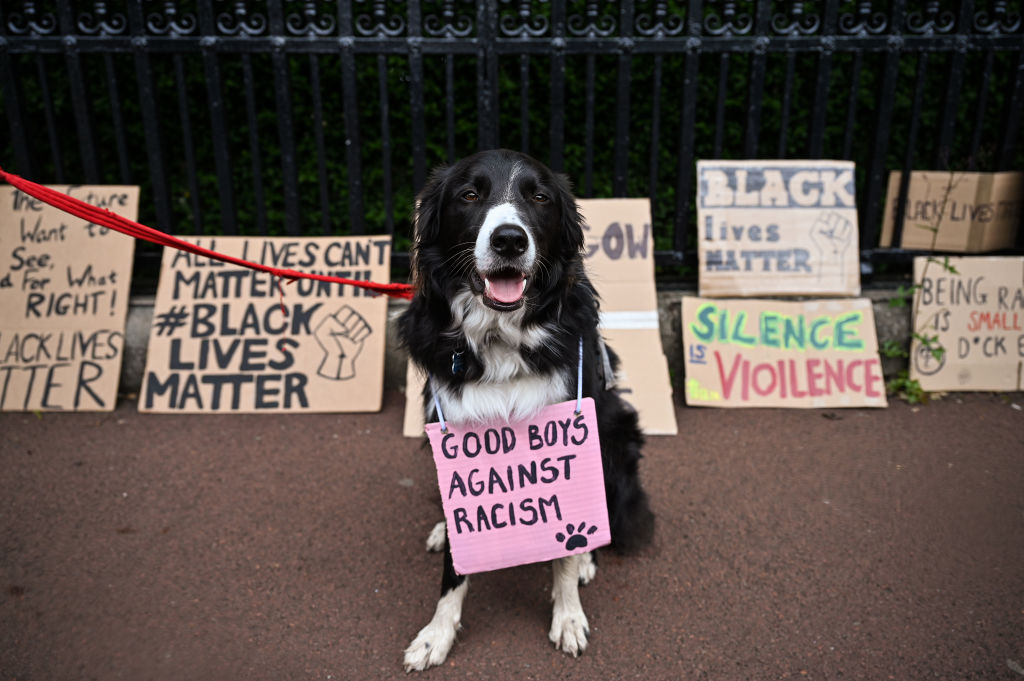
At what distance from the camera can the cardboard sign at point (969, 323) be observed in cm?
377

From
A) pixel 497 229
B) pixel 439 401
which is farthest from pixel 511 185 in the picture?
pixel 439 401

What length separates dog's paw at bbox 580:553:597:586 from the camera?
7.82ft

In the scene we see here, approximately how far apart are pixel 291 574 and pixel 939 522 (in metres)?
2.54

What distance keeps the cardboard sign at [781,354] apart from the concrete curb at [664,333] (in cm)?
23

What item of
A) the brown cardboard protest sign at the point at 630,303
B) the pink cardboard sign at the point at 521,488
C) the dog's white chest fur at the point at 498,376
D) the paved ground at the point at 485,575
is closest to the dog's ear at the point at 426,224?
the dog's white chest fur at the point at 498,376

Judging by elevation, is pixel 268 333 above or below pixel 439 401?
above

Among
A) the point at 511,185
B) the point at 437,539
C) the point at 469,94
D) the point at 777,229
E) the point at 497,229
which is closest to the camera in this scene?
the point at 497,229

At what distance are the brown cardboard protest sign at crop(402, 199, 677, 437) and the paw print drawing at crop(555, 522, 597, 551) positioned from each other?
1.51 m

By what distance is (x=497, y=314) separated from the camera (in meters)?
2.01

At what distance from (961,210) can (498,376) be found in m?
3.66

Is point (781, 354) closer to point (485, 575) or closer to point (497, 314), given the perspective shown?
point (485, 575)

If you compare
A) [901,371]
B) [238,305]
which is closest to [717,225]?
[901,371]

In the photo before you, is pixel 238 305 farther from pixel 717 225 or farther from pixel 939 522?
pixel 939 522

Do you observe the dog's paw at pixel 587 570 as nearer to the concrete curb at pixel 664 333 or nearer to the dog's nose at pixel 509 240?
the dog's nose at pixel 509 240
